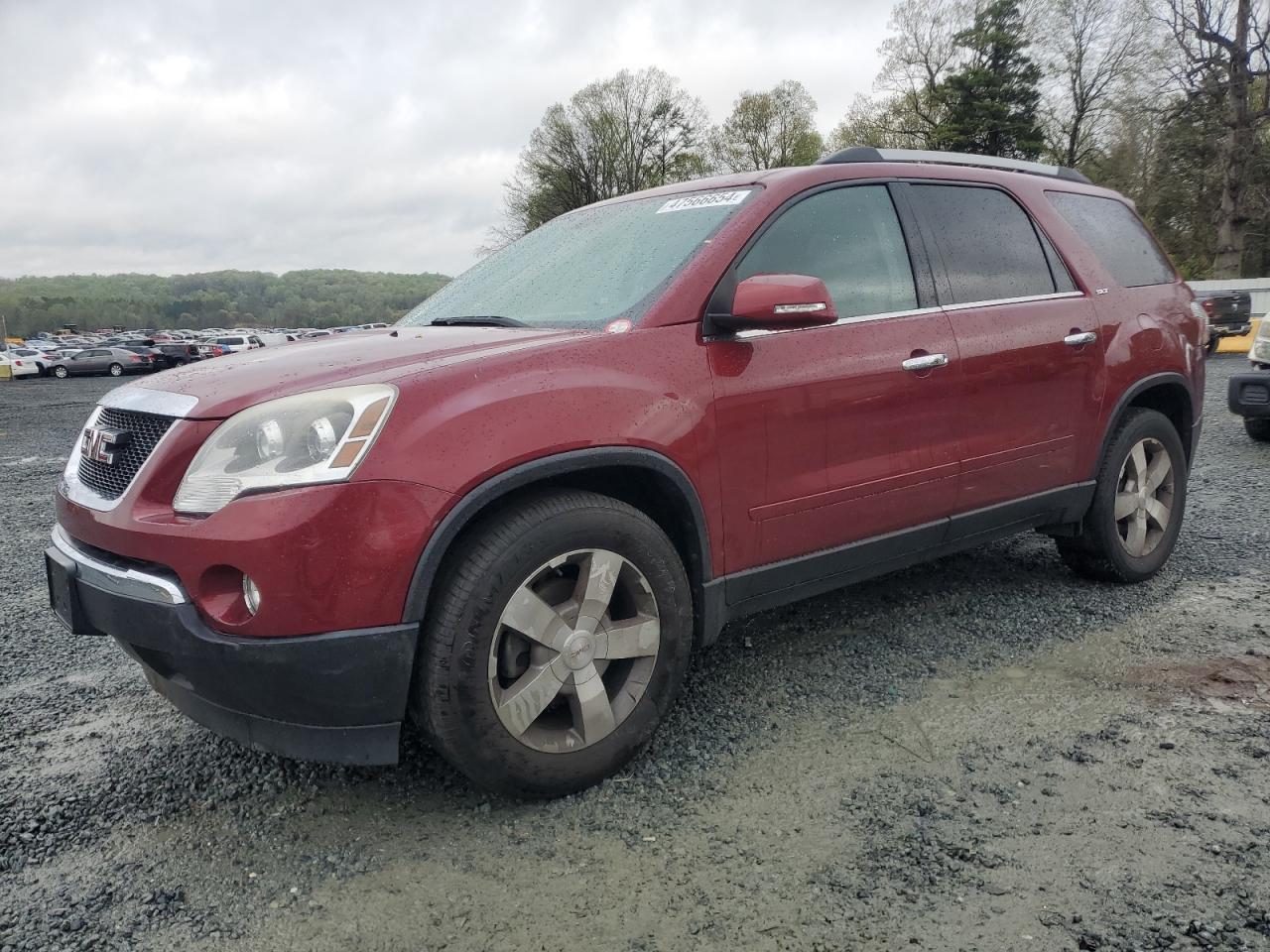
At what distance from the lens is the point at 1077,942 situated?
1.92 meters

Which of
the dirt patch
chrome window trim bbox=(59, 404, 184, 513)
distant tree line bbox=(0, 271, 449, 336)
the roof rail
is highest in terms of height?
distant tree line bbox=(0, 271, 449, 336)

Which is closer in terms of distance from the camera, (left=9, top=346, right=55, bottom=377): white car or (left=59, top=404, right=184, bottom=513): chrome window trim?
(left=59, top=404, right=184, bottom=513): chrome window trim

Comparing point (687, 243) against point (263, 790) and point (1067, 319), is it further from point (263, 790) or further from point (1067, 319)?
point (263, 790)

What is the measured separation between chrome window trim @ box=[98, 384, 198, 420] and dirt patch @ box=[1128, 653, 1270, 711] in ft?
10.1

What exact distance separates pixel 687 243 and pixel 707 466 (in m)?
0.74

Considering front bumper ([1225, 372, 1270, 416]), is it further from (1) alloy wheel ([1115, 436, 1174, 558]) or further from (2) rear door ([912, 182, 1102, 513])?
(2) rear door ([912, 182, 1102, 513])

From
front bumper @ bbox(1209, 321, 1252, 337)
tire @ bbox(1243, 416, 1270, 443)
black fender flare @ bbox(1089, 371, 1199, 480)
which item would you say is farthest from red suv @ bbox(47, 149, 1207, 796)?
front bumper @ bbox(1209, 321, 1252, 337)

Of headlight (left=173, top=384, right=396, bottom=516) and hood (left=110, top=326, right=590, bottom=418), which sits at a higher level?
hood (left=110, top=326, right=590, bottom=418)

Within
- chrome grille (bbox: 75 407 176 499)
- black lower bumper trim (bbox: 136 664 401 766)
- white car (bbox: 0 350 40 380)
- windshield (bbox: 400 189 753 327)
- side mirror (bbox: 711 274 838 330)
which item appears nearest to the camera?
black lower bumper trim (bbox: 136 664 401 766)

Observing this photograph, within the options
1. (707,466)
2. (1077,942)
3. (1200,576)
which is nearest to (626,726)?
(707,466)

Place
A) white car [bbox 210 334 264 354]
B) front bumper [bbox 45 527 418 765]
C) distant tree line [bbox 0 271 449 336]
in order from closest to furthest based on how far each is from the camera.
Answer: front bumper [bbox 45 527 418 765]
white car [bbox 210 334 264 354]
distant tree line [bbox 0 271 449 336]

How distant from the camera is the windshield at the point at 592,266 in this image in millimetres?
2900

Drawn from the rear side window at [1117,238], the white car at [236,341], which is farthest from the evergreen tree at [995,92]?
the rear side window at [1117,238]

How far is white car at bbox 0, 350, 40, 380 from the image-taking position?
129 ft
